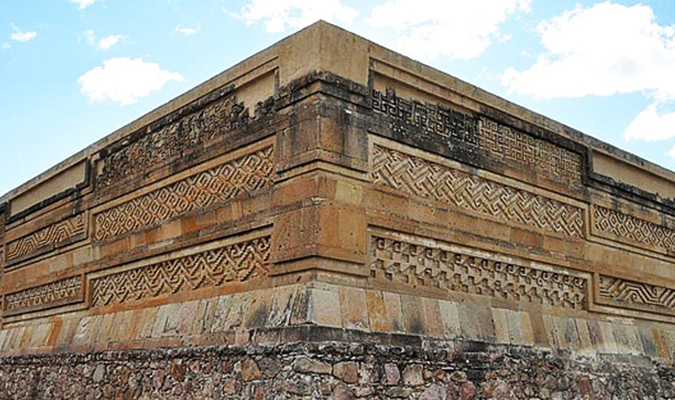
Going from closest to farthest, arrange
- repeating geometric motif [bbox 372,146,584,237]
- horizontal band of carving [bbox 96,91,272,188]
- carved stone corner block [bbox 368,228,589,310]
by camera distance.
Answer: carved stone corner block [bbox 368,228,589,310] → repeating geometric motif [bbox 372,146,584,237] → horizontal band of carving [bbox 96,91,272,188]

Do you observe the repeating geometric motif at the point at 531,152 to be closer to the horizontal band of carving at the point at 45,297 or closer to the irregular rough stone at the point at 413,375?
the irregular rough stone at the point at 413,375

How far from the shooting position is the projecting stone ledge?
18.1 feet

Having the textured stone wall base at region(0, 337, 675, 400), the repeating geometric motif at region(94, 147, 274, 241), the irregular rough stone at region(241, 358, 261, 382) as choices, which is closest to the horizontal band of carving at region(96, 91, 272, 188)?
the repeating geometric motif at region(94, 147, 274, 241)

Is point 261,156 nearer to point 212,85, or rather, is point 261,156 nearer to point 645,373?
point 212,85

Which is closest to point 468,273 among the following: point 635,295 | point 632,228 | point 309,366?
point 309,366

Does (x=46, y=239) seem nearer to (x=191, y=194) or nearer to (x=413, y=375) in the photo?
(x=191, y=194)

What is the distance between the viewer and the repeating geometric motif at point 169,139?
262 inches

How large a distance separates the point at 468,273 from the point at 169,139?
2.95m

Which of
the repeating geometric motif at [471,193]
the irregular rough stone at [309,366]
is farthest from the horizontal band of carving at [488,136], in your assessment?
the irregular rough stone at [309,366]

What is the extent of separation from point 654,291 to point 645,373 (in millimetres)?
1190

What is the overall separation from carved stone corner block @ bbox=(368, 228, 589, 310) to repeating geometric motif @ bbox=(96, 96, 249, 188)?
160 cm

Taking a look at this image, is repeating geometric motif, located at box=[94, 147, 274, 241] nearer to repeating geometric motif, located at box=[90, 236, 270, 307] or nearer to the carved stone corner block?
repeating geometric motif, located at box=[90, 236, 270, 307]

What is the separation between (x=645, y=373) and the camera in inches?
A: 298

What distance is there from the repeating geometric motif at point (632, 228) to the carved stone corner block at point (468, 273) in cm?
68
